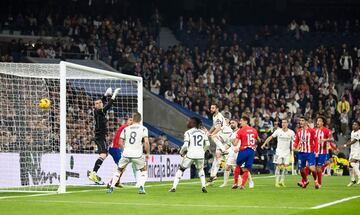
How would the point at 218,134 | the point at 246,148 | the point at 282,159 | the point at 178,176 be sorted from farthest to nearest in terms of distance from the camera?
the point at 218,134 < the point at 282,159 < the point at 246,148 < the point at 178,176

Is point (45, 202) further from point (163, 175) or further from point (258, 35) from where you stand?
point (258, 35)

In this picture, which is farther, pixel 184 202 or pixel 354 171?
pixel 354 171

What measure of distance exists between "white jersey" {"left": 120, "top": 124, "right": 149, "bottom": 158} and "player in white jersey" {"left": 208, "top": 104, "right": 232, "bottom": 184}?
4.01 meters

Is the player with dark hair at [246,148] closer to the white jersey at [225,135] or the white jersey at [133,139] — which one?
the white jersey at [225,135]

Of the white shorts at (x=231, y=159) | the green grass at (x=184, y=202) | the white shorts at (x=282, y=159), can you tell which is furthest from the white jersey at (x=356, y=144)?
the green grass at (x=184, y=202)

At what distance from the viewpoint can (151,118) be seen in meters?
44.3

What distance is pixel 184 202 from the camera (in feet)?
65.3

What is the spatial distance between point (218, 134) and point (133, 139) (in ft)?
19.6

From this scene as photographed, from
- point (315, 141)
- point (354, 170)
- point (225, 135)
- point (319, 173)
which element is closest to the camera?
point (319, 173)

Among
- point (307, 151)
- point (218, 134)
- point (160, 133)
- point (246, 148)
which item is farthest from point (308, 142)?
point (160, 133)

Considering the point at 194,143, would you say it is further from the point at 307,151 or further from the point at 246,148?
the point at 307,151

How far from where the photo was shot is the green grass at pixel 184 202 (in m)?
17.6

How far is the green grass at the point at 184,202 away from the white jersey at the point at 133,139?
1.09 m

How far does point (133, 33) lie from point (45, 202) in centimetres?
2934
